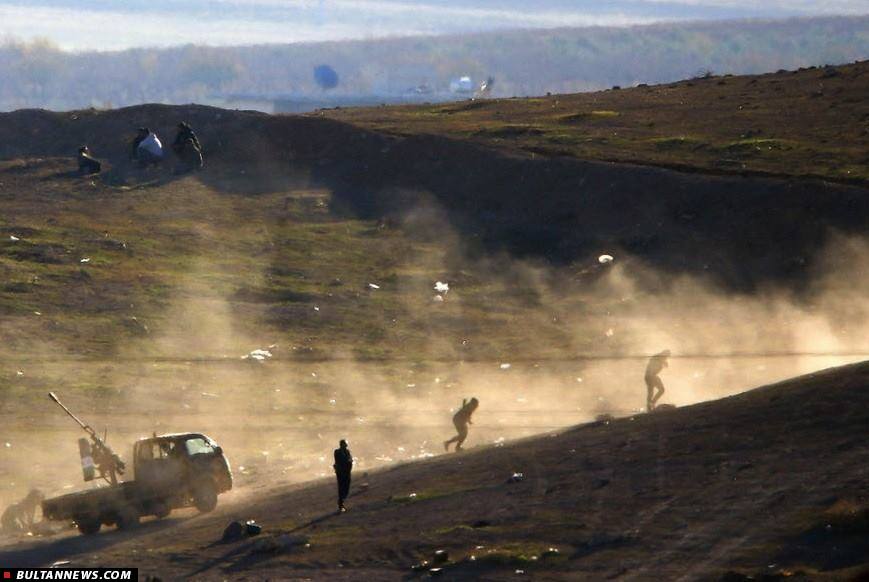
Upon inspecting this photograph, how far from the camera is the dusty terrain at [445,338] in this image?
18.2 m

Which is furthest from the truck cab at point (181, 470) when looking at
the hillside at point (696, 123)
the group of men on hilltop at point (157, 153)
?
the group of men on hilltop at point (157, 153)

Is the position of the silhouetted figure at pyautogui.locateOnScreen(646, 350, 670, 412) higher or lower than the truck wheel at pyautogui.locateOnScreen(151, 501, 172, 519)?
higher

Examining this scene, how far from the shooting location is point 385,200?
53250mm

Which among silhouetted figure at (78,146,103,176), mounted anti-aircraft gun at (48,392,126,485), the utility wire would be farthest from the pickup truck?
silhouetted figure at (78,146,103,176)

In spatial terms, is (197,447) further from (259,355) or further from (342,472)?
(259,355)

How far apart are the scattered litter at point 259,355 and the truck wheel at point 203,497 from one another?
11.8 meters

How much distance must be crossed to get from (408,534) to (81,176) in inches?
1668

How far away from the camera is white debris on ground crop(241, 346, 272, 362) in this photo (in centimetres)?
3559

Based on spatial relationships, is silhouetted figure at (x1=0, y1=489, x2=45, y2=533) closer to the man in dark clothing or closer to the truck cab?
the truck cab

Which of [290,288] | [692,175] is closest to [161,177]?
[290,288]

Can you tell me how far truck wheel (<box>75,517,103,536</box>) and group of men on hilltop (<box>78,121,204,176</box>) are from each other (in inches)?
1469

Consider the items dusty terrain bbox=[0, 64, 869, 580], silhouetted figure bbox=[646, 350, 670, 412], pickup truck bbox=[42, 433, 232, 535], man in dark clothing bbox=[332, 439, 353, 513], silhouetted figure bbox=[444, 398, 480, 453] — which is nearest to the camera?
dusty terrain bbox=[0, 64, 869, 580]

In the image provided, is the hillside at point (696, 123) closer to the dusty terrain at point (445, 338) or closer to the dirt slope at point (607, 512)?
the dusty terrain at point (445, 338)

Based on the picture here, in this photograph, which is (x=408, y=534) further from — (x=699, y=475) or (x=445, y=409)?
(x=445, y=409)
